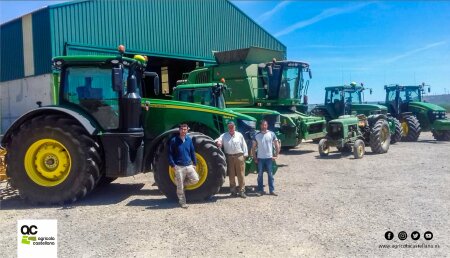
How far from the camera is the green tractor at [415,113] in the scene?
17.6 m

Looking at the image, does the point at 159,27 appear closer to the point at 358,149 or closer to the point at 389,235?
the point at 358,149

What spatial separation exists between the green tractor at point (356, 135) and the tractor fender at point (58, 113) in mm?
8465

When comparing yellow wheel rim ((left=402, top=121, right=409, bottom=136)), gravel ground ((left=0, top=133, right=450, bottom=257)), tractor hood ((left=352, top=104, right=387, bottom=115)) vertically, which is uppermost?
tractor hood ((left=352, top=104, right=387, bottom=115))

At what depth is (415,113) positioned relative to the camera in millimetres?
18672

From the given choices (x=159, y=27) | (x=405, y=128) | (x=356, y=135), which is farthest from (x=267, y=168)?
(x=405, y=128)

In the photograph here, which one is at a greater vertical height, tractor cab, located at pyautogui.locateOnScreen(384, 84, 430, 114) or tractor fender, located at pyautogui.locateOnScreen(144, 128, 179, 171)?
tractor cab, located at pyautogui.locateOnScreen(384, 84, 430, 114)

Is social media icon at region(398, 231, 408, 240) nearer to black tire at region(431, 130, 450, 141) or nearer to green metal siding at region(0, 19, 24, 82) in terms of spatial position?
green metal siding at region(0, 19, 24, 82)

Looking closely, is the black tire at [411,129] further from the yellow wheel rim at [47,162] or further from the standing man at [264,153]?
the yellow wheel rim at [47,162]

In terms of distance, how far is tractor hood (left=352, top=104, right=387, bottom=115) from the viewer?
17.1 meters

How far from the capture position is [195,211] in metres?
6.27

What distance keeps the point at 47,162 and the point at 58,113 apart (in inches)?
36.5

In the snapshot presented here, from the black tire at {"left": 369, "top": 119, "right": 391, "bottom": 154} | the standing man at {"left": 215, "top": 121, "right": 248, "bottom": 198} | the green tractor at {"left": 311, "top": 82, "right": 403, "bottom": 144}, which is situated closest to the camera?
the standing man at {"left": 215, "top": 121, "right": 248, "bottom": 198}

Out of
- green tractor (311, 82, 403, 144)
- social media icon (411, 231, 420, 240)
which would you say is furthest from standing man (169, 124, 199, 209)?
green tractor (311, 82, 403, 144)

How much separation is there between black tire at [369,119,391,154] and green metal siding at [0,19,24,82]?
13.6 meters
